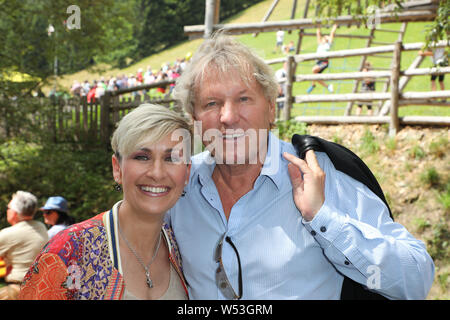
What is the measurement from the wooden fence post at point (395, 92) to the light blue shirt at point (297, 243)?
5552mm

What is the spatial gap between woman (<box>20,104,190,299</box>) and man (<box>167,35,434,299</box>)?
0.13m

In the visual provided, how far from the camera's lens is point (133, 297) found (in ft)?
6.14

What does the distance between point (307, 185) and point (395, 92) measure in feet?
20.0

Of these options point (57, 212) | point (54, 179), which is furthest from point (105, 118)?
point (57, 212)

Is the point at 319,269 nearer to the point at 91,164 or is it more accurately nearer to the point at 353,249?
the point at 353,249

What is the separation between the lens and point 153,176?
1.94 meters

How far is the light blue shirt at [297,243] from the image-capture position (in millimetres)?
1702

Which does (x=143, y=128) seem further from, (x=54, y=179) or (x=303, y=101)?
(x=54, y=179)

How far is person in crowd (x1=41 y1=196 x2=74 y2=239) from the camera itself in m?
5.43

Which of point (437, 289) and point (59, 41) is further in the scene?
point (59, 41)

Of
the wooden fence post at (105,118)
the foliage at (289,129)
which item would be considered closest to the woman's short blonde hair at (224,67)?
the foliage at (289,129)

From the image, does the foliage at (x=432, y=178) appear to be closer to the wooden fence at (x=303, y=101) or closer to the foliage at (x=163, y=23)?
the wooden fence at (x=303, y=101)
